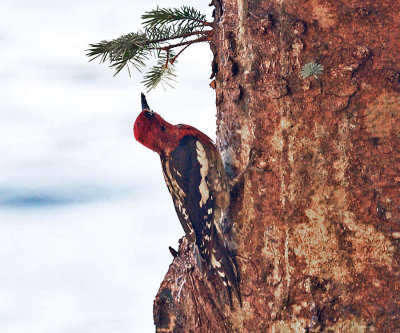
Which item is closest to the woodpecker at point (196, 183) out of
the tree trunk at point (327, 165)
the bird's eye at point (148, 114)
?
the bird's eye at point (148, 114)

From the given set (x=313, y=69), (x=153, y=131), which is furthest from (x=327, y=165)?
(x=153, y=131)

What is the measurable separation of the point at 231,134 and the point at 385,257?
94 cm

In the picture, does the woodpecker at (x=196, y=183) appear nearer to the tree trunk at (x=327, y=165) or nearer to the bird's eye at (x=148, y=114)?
the bird's eye at (x=148, y=114)

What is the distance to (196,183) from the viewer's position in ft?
10.5

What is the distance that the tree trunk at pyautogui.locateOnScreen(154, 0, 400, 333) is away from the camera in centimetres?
234

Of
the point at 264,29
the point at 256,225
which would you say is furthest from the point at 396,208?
the point at 264,29

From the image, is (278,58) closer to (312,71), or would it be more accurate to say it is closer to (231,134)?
(312,71)

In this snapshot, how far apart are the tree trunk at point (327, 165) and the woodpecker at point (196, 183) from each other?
28 cm

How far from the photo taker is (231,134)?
276 centimetres

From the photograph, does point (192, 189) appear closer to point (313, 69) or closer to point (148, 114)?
point (148, 114)

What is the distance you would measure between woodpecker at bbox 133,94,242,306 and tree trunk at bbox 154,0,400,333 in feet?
0.90

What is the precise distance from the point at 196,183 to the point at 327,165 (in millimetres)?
1005

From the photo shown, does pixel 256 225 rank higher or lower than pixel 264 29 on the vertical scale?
lower

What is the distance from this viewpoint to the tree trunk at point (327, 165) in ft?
7.67
